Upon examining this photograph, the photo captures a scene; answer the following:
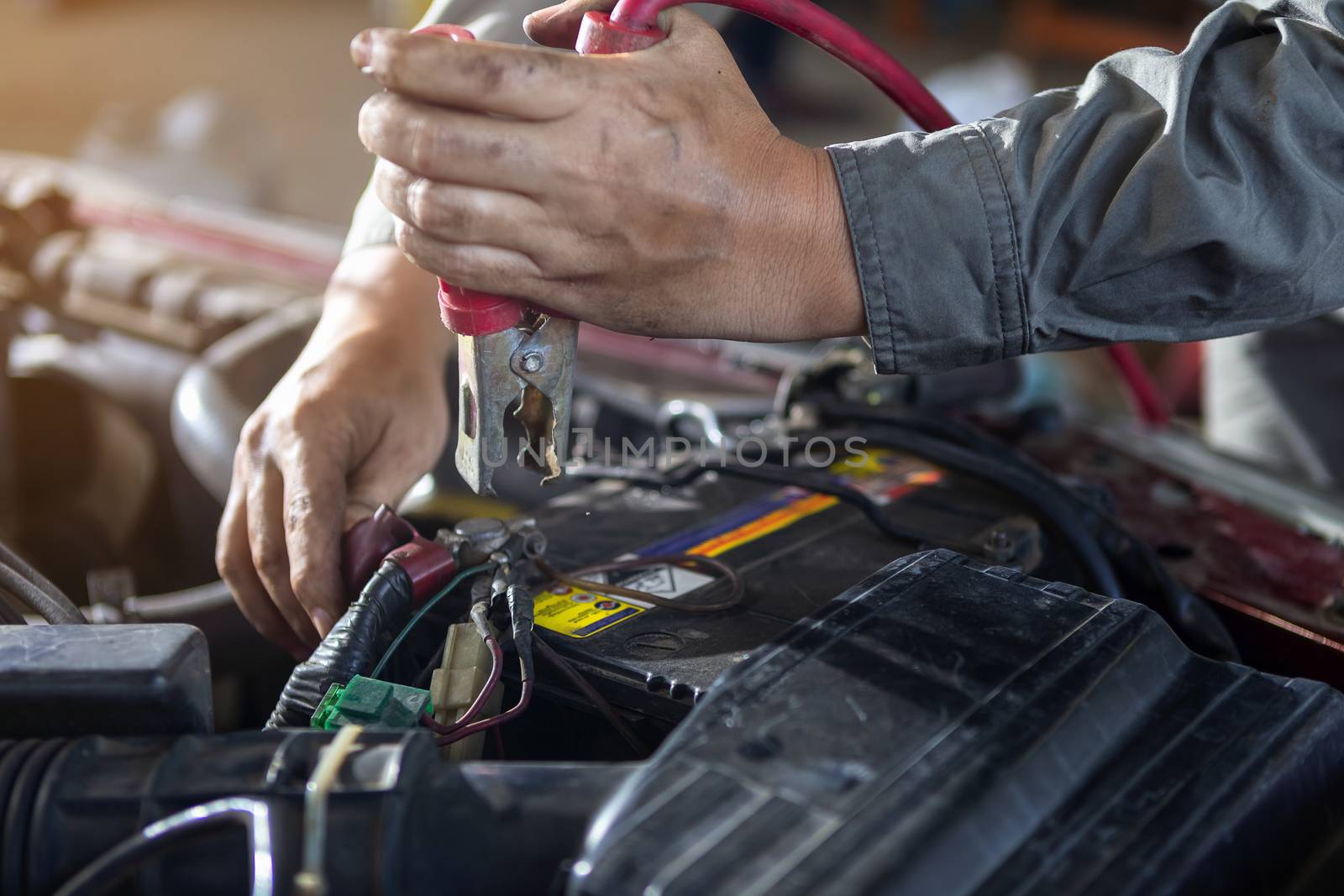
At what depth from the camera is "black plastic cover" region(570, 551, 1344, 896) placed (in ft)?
1.54

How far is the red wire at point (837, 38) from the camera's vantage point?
66 centimetres

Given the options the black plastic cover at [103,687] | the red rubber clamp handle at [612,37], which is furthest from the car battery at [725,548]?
the red rubber clamp handle at [612,37]

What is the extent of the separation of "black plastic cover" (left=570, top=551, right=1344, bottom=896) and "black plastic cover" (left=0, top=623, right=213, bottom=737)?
25cm

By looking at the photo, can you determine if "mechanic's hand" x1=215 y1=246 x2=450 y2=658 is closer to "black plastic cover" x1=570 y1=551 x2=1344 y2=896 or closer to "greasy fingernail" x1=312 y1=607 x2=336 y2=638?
"greasy fingernail" x1=312 y1=607 x2=336 y2=638

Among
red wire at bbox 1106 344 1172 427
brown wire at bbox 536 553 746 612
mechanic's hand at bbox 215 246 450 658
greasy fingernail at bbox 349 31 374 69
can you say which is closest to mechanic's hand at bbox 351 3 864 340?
greasy fingernail at bbox 349 31 374 69

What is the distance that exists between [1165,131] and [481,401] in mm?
429

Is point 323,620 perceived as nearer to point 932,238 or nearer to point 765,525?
point 765,525

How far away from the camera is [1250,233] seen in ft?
2.28

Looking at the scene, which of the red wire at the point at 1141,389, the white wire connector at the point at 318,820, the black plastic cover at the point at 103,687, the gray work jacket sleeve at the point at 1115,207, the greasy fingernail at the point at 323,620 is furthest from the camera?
the red wire at the point at 1141,389

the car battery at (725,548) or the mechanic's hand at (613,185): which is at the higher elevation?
the mechanic's hand at (613,185)

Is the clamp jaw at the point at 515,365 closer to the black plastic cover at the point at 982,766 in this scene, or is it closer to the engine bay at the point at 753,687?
the engine bay at the point at 753,687

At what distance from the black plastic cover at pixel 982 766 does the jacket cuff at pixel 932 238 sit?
0.51 ft

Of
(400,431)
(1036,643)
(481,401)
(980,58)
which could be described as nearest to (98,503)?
(400,431)

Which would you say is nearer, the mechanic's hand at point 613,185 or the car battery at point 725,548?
the mechanic's hand at point 613,185
